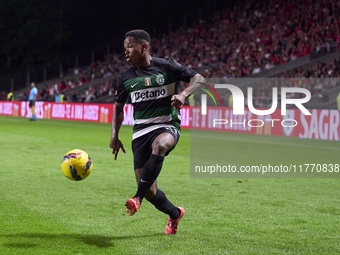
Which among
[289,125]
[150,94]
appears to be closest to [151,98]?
[150,94]

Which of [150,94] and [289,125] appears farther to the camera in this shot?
[289,125]

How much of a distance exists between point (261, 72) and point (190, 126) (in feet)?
27.4

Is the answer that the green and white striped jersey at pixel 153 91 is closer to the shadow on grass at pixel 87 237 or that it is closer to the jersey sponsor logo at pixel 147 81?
the jersey sponsor logo at pixel 147 81

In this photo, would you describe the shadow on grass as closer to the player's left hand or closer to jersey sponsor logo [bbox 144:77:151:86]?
the player's left hand

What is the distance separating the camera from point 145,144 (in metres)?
5.23

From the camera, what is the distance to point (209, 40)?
3862 cm

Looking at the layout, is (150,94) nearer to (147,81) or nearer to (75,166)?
(147,81)

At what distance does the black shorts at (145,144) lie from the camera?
5.21m

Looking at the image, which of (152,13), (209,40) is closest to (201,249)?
(209,40)

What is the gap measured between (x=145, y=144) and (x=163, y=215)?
144 centimetres

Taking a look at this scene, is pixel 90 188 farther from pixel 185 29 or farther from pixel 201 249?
pixel 185 29

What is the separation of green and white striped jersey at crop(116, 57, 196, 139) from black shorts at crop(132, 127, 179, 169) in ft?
0.17

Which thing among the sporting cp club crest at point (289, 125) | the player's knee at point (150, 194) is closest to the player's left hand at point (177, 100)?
the player's knee at point (150, 194)

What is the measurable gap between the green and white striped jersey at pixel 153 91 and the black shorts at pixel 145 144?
0.05 metres
